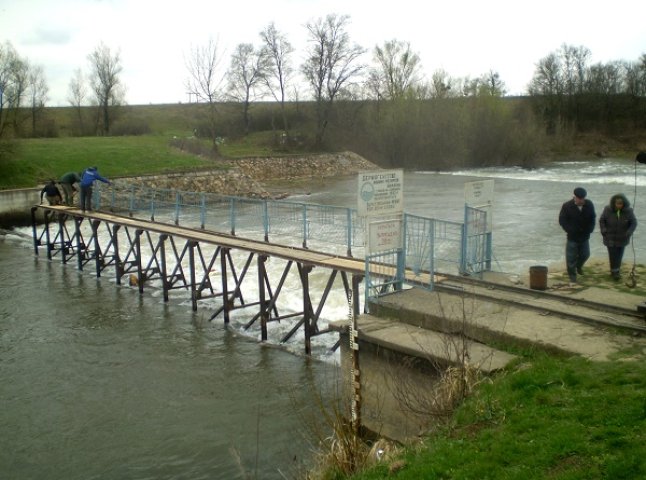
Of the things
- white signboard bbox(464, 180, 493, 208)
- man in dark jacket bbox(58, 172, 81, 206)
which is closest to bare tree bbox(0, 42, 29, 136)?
man in dark jacket bbox(58, 172, 81, 206)

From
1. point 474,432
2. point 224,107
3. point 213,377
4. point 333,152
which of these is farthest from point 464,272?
point 224,107

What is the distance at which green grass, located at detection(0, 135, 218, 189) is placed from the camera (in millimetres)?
35750

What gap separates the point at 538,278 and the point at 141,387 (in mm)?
6411

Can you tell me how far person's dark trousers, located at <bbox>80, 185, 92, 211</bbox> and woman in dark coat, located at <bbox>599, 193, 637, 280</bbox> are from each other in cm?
1576

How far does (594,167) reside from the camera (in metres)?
52.9

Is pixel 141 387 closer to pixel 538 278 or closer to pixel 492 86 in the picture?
pixel 538 278

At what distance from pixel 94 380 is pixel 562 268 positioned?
8.73 m

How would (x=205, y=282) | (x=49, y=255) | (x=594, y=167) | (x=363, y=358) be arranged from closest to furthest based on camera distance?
1. (x=363, y=358)
2. (x=205, y=282)
3. (x=49, y=255)
4. (x=594, y=167)

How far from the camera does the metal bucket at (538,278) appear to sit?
985 centimetres

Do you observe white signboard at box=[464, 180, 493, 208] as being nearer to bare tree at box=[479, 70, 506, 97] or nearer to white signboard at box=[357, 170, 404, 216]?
white signboard at box=[357, 170, 404, 216]

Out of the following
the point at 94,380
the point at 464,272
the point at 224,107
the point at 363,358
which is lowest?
the point at 94,380

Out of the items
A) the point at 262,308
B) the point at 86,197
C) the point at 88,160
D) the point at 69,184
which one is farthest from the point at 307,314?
the point at 88,160

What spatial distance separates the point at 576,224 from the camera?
10898 mm

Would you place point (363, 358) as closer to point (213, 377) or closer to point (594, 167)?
point (213, 377)
